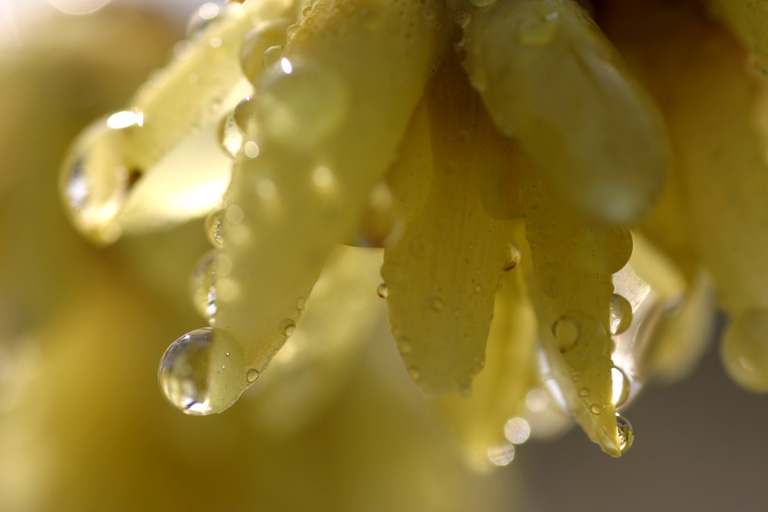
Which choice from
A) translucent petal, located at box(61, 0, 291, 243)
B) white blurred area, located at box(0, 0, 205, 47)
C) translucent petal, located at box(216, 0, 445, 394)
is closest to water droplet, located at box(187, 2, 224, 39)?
translucent petal, located at box(61, 0, 291, 243)

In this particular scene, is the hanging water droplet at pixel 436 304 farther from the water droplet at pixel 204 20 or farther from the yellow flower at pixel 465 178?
the water droplet at pixel 204 20

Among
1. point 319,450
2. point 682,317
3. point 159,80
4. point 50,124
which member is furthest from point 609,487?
point 159,80

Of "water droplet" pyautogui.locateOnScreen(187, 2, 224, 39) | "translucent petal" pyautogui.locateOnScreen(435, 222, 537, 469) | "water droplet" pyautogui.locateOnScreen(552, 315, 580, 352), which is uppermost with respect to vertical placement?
"water droplet" pyautogui.locateOnScreen(187, 2, 224, 39)

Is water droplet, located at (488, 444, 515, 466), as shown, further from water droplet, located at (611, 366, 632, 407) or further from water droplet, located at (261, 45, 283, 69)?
water droplet, located at (261, 45, 283, 69)

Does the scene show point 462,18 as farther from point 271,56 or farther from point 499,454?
point 499,454

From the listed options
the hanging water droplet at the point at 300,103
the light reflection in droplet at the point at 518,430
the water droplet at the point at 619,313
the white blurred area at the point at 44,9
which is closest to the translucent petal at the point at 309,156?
the hanging water droplet at the point at 300,103

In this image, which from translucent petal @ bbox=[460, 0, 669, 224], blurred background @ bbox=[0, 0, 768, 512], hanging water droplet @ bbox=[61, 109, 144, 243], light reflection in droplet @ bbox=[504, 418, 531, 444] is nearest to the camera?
translucent petal @ bbox=[460, 0, 669, 224]

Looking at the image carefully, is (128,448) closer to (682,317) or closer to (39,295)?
(39,295)
